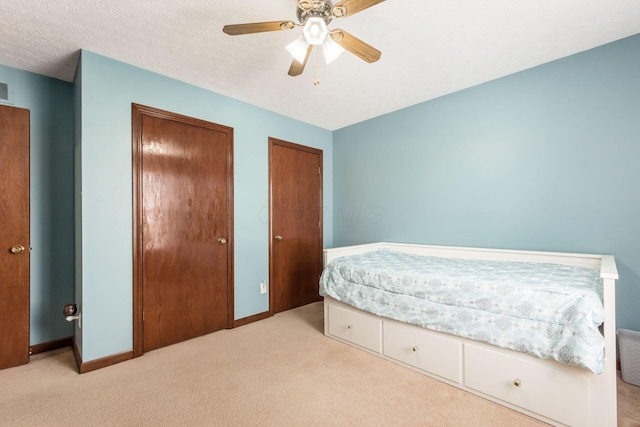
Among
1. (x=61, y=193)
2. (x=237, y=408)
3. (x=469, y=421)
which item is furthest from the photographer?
(x=61, y=193)

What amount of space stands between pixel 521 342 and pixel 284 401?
141cm

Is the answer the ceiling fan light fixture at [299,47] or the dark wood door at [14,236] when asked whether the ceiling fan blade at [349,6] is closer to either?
the ceiling fan light fixture at [299,47]

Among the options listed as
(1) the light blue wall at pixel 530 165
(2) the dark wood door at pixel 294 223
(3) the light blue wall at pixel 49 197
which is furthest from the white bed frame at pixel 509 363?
(3) the light blue wall at pixel 49 197

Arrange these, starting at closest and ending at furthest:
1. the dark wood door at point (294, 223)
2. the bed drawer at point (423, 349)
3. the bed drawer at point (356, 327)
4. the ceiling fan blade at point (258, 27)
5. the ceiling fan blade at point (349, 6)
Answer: the ceiling fan blade at point (349, 6)
the ceiling fan blade at point (258, 27)
the bed drawer at point (423, 349)
the bed drawer at point (356, 327)
the dark wood door at point (294, 223)

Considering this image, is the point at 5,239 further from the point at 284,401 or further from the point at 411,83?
the point at 411,83

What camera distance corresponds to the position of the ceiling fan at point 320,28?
143cm

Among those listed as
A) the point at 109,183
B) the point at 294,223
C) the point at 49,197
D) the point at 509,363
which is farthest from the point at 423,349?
the point at 49,197

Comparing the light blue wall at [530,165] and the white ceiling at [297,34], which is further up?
the white ceiling at [297,34]

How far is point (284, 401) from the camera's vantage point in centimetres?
171

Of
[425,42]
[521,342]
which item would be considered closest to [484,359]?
[521,342]

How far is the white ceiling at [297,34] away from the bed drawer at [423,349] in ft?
6.78

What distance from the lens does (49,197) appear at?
95.7 inches

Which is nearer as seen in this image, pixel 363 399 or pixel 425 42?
pixel 363 399

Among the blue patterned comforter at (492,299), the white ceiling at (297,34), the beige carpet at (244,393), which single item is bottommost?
the beige carpet at (244,393)
